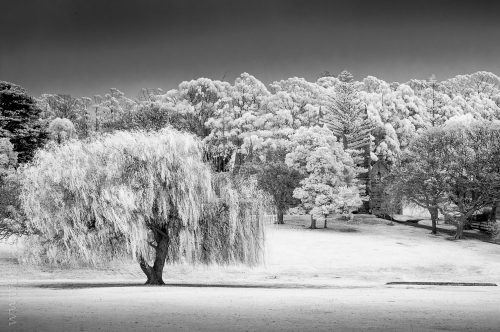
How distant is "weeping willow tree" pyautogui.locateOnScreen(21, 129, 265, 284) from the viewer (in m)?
22.4

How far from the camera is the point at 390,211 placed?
6266 centimetres

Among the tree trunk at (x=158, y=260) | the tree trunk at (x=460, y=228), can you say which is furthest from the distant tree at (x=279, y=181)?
the tree trunk at (x=158, y=260)

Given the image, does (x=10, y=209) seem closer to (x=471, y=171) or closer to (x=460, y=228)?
(x=460, y=228)

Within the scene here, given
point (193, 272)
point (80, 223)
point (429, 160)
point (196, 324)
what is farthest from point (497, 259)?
point (196, 324)

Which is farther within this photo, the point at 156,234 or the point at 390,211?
the point at 390,211

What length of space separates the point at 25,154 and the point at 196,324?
147 feet

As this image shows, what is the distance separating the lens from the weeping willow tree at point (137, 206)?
2238 cm

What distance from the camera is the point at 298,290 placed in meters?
24.3

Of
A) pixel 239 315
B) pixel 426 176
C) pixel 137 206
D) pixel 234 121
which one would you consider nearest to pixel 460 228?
pixel 426 176

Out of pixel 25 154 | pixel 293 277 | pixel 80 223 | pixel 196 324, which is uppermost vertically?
pixel 25 154

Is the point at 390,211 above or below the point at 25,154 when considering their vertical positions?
below

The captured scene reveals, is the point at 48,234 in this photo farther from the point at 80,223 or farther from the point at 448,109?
the point at 448,109

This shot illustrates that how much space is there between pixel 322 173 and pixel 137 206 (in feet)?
128

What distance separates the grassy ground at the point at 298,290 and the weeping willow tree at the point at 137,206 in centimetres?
164
